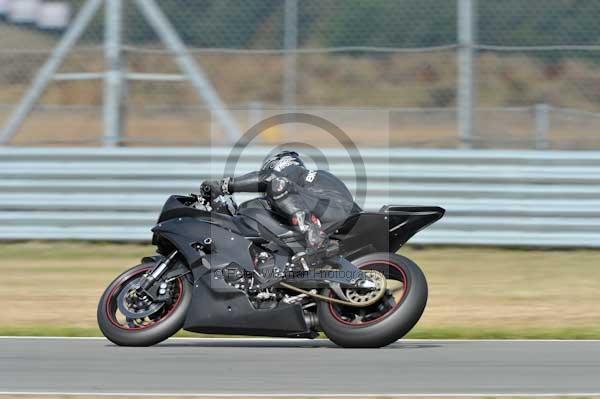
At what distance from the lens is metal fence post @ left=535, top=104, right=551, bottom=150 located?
39.8ft

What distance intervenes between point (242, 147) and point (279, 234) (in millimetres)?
5124

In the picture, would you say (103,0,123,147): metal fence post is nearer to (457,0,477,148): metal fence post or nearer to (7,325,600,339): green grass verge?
(457,0,477,148): metal fence post

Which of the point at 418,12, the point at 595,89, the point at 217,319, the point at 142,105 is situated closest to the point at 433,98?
the point at 418,12

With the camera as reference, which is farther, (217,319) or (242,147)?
(242,147)

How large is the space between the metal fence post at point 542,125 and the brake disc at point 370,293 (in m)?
5.36

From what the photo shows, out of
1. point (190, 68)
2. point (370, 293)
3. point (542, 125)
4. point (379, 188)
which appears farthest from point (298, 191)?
point (190, 68)

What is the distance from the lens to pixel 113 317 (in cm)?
770

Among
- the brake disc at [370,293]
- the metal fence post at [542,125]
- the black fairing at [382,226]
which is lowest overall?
the brake disc at [370,293]

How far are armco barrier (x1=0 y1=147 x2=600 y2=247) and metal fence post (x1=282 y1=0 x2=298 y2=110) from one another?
0.66 meters

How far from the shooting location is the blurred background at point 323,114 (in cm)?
1232

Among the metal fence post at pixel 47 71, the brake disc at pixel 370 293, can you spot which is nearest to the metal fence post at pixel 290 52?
the metal fence post at pixel 47 71

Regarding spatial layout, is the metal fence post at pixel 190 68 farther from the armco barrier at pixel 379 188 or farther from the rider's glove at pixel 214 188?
the rider's glove at pixel 214 188

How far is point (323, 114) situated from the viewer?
12.7 metres

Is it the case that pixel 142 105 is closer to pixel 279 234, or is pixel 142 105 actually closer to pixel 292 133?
pixel 292 133
